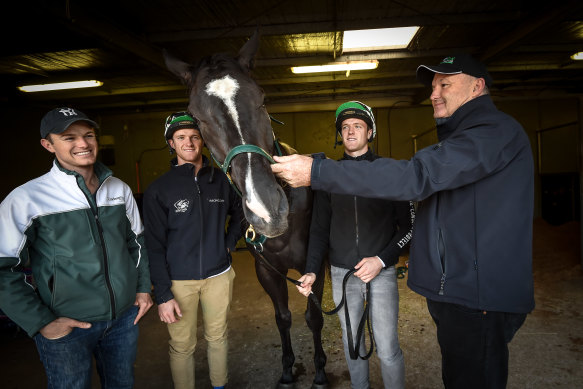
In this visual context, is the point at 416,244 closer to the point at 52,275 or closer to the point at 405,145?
the point at 52,275

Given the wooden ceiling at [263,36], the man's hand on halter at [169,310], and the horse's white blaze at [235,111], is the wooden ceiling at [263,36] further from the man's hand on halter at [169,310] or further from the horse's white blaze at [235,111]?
the man's hand on halter at [169,310]

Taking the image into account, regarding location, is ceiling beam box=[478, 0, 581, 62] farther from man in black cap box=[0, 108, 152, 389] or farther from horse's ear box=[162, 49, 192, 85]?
man in black cap box=[0, 108, 152, 389]

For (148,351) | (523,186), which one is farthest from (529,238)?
(148,351)

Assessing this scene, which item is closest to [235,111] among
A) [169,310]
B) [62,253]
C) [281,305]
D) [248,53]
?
[248,53]

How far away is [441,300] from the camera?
1380mm

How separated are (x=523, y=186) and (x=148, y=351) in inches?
142

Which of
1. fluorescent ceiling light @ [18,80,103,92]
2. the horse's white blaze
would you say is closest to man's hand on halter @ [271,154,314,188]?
the horse's white blaze

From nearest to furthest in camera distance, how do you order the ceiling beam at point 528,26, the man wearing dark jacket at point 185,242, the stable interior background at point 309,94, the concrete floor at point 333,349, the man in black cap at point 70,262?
the man in black cap at point 70,262 → the man wearing dark jacket at point 185,242 → the concrete floor at point 333,349 → the stable interior background at point 309,94 → the ceiling beam at point 528,26

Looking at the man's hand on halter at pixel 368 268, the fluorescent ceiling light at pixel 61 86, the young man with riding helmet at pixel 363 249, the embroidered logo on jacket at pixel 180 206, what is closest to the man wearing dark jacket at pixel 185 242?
the embroidered logo on jacket at pixel 180 206

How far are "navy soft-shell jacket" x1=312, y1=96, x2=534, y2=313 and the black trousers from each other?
2.8 inches

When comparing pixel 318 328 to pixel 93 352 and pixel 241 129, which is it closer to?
pixel 93 352

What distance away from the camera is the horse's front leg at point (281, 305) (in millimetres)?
2619

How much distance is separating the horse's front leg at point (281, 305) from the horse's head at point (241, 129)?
128 centimetres

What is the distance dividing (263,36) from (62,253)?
163 inches
